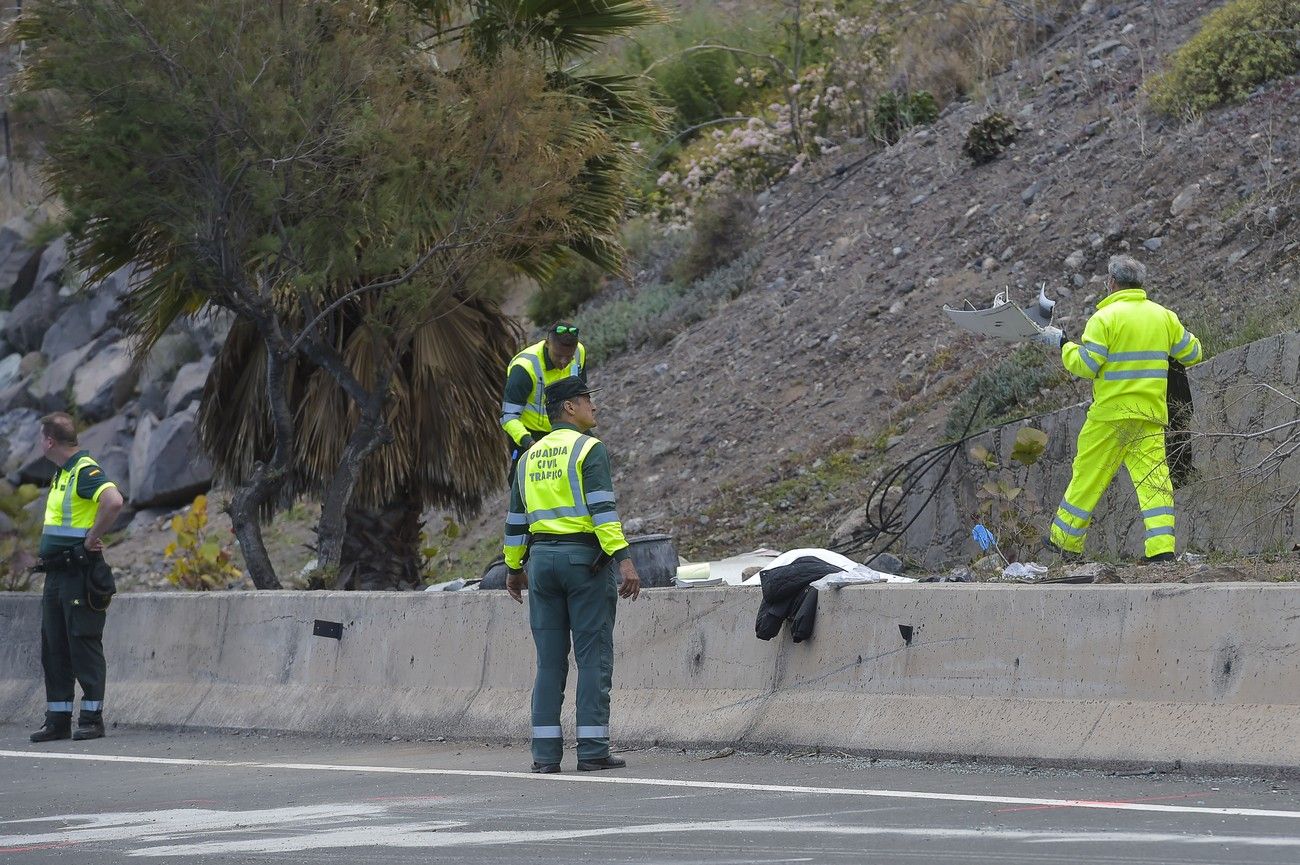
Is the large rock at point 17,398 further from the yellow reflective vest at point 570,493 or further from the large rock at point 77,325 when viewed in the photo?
the yellow reflective vest at point 570,493

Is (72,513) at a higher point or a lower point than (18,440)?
lower

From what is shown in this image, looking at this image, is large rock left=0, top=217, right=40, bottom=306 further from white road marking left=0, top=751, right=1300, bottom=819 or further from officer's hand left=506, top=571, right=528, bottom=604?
officer's hand left=506, top=571, right=528, bottom=604

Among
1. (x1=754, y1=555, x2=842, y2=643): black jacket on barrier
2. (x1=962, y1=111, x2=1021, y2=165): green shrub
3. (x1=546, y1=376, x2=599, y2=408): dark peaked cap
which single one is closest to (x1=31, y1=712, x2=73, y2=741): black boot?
(x1=546, y1=376, x2=599, y2=408): dark peaked cap

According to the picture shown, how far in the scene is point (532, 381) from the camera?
1029 cm

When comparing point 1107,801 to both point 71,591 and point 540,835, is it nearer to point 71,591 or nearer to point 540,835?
point 540,835

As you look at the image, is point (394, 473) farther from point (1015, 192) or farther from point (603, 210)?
point (1015, 192)

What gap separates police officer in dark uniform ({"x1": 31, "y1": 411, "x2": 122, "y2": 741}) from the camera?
11586 millimetres

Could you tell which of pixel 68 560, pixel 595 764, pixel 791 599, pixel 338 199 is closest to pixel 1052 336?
pixel 791 599

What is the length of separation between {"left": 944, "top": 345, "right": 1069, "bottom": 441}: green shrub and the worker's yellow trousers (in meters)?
4.16

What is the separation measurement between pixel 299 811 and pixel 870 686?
2733mm

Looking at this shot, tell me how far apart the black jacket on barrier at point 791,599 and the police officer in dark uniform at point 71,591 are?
511 cm

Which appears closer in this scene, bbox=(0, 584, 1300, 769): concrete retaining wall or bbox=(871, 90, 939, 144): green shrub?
bbox=(0, 584, 1300, 769): concrete retaining wall

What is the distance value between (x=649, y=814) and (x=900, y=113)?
1871 centimetres

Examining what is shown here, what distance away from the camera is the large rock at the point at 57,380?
31562mm
